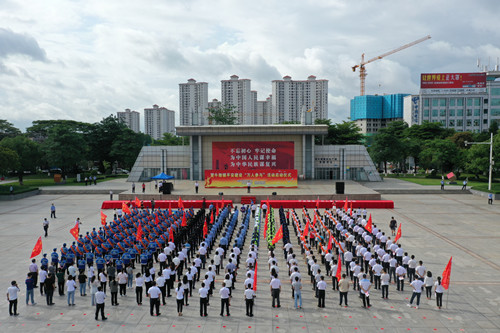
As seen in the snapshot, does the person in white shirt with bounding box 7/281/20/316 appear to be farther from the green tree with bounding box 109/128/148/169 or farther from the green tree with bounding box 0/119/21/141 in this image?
the green tree with bounding box 0/119/21/141

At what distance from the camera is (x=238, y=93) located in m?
113

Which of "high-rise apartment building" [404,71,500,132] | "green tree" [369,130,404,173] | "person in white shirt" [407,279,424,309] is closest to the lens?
"person in white shirt" [407,279,424,309]

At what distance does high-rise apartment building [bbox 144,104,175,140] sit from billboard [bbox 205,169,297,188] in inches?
4590

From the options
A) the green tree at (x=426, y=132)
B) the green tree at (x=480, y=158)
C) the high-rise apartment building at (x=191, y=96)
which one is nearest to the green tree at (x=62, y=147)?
the green tree at (x=480, y=158)

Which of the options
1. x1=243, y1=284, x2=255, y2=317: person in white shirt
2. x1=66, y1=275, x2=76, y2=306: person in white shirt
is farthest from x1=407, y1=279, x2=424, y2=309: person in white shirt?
x1=66, y1=275, x2=76, y2=306: person in white shirt

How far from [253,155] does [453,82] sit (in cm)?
6474

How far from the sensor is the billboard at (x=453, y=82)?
82.5 m

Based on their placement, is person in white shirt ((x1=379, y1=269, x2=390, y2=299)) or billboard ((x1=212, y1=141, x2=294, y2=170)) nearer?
person in white shirt ((x1=379, y1=269, x2=390, y2=299))

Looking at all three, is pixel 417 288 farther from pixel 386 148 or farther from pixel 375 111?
pixel 375 111

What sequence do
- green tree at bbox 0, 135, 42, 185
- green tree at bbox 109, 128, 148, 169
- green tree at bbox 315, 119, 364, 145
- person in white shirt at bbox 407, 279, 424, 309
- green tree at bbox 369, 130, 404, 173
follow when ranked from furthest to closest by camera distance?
green tree at bbox 315, 119, 364, 145, green tree at bbox 109, 128, 148, 169, green tree at bbox 369, 130, 404, 173, green tree at bbox 0, 135, 42, 185, person in white shirt at bbox 407, 279, 424, 309

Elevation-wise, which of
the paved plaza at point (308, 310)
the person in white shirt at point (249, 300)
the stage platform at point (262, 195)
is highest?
the stage platform at point (262, 195)

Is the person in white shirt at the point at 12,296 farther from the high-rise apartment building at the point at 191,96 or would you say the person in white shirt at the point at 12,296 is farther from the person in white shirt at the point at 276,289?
the high-rise apartment building at the point at 191,96

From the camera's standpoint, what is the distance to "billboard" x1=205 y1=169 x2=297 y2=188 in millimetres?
33969

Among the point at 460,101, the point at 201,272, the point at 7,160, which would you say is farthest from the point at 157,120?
the point at 201,272
